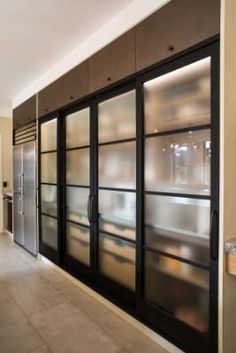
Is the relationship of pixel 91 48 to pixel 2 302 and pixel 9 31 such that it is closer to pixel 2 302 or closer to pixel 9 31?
pixel 9 31

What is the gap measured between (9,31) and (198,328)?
3030mm

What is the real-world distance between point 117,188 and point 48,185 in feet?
5.30

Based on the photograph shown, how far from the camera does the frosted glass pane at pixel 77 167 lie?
310 cm

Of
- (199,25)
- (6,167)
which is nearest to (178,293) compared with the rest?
(199,25)

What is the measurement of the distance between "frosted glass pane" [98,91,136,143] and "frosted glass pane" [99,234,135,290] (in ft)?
3.34

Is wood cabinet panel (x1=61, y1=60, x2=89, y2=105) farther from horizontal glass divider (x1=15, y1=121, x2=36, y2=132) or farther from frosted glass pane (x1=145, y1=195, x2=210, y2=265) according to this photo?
frosted glass pane (x1=145, y1=195, x2=210, y2=265)

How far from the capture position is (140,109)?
2246 millimetres

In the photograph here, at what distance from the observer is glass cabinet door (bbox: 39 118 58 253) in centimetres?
372

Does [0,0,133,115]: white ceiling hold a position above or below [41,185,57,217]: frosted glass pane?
above

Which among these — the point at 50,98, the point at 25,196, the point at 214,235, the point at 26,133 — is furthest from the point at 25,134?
the point at 214,235

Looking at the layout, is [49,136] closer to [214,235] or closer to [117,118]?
[117,118]

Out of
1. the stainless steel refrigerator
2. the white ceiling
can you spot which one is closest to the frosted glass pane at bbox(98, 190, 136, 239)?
the white ceiling

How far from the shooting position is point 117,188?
2.62m

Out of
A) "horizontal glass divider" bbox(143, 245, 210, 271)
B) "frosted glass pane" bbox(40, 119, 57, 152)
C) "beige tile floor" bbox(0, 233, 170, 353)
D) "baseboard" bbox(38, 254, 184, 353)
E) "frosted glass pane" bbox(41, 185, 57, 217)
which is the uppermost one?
"frosted glass pane" bbox(40, 119, 57, 152)
